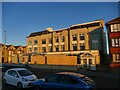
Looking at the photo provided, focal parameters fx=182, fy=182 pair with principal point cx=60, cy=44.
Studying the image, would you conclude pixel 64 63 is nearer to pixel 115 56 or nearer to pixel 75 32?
pixel 75 32

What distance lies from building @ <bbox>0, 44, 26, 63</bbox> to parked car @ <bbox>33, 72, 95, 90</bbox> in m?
50.1

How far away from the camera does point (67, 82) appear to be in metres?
9.67

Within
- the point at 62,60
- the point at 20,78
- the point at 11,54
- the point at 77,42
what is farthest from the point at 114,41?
the point at 11,54

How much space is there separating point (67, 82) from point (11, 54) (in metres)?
65.5

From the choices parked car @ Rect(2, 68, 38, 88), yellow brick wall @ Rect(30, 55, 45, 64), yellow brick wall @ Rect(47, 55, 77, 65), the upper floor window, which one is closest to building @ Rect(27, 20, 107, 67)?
yellow brick wall @ Rect(47, 55, 77, 65)

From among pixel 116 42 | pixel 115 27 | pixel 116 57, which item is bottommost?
pixel 116 57

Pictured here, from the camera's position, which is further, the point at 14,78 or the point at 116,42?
the point at 116,42

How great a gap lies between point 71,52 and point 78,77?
37210 mm

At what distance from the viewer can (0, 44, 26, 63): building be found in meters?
62.5

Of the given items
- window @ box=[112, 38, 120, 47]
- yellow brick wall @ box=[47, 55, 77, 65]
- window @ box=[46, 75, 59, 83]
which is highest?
window @ box=[112, 38, 120, 47]

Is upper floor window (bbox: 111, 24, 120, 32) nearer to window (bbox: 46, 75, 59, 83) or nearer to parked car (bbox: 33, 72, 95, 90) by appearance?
parked car (bbox: 33, 72, 95, 90)

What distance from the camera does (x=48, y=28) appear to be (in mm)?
63062

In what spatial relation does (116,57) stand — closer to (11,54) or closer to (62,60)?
(62,60)

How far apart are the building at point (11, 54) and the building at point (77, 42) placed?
5.58 metres
